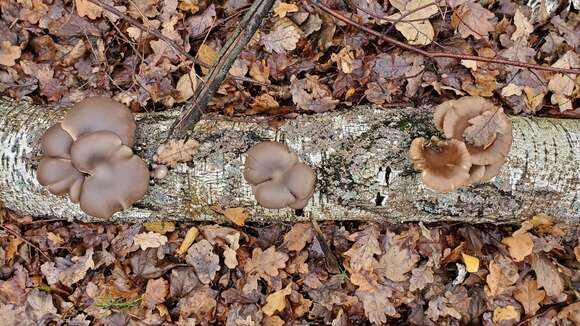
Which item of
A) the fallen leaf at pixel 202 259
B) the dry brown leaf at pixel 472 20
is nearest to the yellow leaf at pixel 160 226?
the fallen leaf at pixel 202 259

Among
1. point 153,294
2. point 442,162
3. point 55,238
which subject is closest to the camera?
point 442,162

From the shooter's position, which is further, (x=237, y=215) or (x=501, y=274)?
(x=501, y=274)

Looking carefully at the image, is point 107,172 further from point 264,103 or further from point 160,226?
point 264,103

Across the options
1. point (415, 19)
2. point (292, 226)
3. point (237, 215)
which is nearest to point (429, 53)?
point (415, 19)

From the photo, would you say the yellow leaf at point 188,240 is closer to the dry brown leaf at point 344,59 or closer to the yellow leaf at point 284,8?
the dry brown leaf at point 344,59

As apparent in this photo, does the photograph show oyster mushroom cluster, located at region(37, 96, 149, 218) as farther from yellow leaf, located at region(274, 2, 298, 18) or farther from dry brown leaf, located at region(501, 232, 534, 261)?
dry brown leaf, located at region(501, 232, 534, 261)

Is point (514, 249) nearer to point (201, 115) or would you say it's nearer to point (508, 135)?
point (508, 135)
